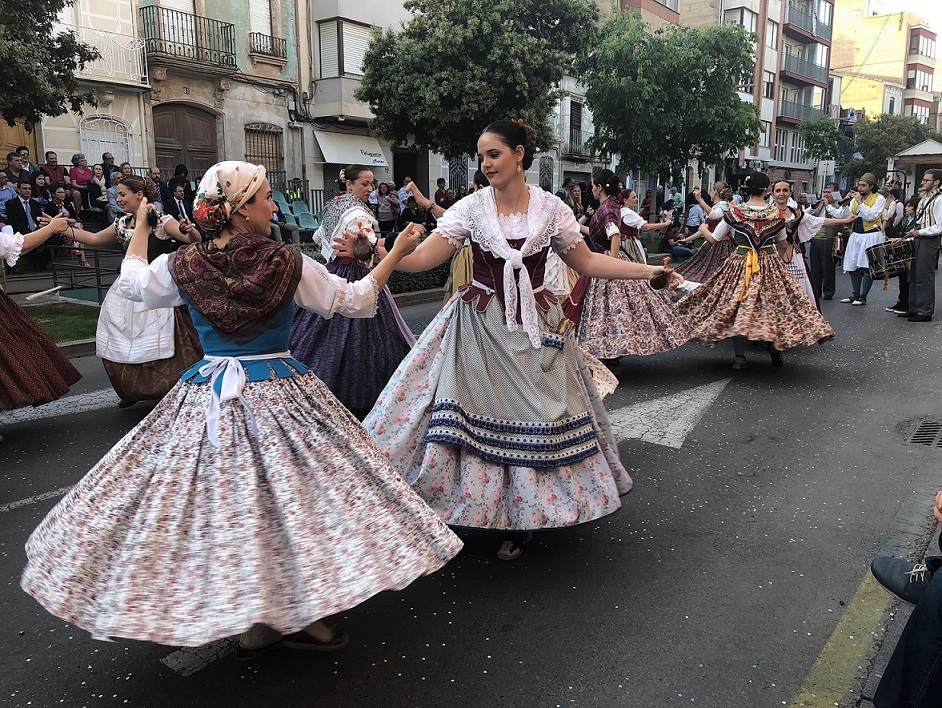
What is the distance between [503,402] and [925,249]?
939 cm

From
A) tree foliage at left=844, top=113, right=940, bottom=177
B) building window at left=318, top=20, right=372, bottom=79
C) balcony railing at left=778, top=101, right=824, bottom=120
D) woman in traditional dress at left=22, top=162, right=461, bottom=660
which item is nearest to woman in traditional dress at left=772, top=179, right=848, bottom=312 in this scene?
woman in traditional dress at left=22, top=162, right=461, bottom=660

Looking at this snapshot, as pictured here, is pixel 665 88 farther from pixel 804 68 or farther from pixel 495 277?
pixel 804 68

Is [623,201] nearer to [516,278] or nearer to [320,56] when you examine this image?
[516,278]

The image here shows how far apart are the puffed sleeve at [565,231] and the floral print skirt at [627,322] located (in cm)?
356

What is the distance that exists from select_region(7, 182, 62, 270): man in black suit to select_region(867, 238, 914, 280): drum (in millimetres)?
11378

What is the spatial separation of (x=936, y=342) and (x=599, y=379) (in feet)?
19.6

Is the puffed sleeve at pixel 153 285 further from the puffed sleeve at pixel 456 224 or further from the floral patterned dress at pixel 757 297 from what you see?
the floral patterned dress at pixel 757 297

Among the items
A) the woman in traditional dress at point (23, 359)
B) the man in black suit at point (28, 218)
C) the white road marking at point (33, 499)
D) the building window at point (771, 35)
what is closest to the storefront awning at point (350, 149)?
the man in black suit at point (28, 218)

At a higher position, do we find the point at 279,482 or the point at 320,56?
the point at 320,56

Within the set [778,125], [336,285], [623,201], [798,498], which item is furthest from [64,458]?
[778,125]

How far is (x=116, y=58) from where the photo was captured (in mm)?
19234

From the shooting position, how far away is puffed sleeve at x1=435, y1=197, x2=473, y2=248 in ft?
12.2

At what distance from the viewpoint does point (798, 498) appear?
4.50 metres

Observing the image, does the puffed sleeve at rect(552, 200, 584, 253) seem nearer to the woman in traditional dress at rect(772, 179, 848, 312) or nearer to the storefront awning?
the woman in traditional dress at rect(772, 179, 848, 312)
